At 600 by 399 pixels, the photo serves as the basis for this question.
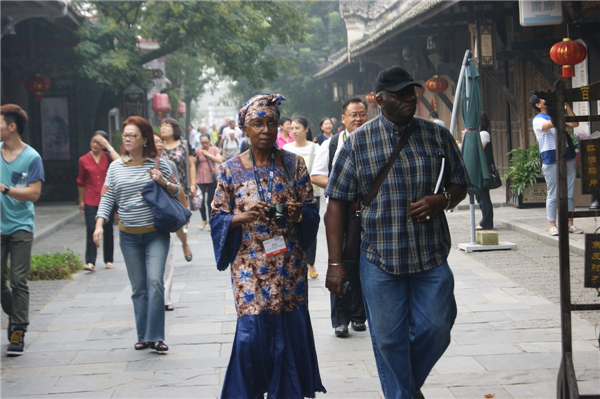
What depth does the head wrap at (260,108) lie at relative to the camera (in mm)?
4262

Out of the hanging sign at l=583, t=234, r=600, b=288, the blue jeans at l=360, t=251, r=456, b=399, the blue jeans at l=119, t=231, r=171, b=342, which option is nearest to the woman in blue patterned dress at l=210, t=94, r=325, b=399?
the blue jeans at l=360, t=251, r=456, b=399

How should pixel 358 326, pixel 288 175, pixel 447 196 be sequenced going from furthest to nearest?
1. pixel 358 326
2. pixel 288 175
3. pixel 447 196

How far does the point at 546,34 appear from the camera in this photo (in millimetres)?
13938

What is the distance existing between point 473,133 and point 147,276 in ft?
18.0

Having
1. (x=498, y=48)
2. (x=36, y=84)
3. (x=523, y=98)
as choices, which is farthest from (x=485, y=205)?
(x=36, y=84)

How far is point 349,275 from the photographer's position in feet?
19.8

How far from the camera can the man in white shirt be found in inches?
237

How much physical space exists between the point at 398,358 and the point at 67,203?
57.6 feet

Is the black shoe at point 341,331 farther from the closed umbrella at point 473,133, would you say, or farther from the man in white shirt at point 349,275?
the closed umbrella at point 473,133

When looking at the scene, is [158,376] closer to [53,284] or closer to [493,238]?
[53,284]

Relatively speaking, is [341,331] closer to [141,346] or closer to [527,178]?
[141,346]

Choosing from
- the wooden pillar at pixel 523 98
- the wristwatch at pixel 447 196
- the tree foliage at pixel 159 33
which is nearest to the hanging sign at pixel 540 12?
the wooden pillar at pixel 523 98

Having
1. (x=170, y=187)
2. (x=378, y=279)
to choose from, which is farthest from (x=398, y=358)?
(x=170, y=187)

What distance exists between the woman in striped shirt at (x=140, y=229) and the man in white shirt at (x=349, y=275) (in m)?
1.26
